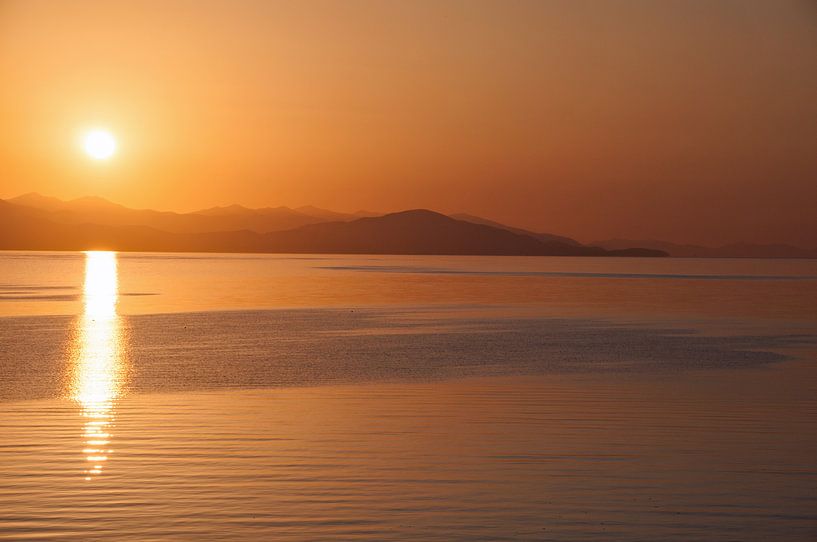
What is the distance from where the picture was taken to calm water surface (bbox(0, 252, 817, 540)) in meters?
12.4

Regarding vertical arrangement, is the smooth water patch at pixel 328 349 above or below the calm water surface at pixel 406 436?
above

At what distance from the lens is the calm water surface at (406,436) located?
12430 mm

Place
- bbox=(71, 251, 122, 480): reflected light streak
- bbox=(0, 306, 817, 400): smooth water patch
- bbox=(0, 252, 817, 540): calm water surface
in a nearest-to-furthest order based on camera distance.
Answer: bbox=(0, 252, 817, 540): calm water surface
bbox=(71, 251, 122, 480): reflected light streak
bbox=(0, 306, 817, 400): smooth water patch

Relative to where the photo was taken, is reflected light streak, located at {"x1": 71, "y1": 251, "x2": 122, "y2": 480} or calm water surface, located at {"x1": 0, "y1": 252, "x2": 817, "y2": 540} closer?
calm water surface, located at {"x1": 0, "y1": 252, "x2": 817, "y2": 540}

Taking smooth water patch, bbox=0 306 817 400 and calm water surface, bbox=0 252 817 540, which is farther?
smooth water patch, bbox=0 306 817 400

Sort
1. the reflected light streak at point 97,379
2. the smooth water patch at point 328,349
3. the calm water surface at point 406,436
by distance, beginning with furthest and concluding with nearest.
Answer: the smooth water patch at point 328,349 → the reflected light streak at point 97,379 → the calm water surface at point 406,436

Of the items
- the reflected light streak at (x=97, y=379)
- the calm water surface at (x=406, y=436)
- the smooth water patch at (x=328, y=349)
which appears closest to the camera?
the calm water surface at (x=406, y=436)

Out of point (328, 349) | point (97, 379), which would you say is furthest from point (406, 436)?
point (328, 349)

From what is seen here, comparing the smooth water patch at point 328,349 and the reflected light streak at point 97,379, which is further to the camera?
the smooth water patch at point 328,349

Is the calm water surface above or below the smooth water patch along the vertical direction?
below

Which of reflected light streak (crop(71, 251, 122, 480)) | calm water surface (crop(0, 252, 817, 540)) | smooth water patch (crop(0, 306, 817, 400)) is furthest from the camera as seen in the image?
smooth water patch (crop(0, 306, 817, 400))

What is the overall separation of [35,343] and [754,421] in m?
26.1

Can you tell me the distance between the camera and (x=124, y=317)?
50.6m

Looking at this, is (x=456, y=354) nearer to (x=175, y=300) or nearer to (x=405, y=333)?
(x=405, y=333)
